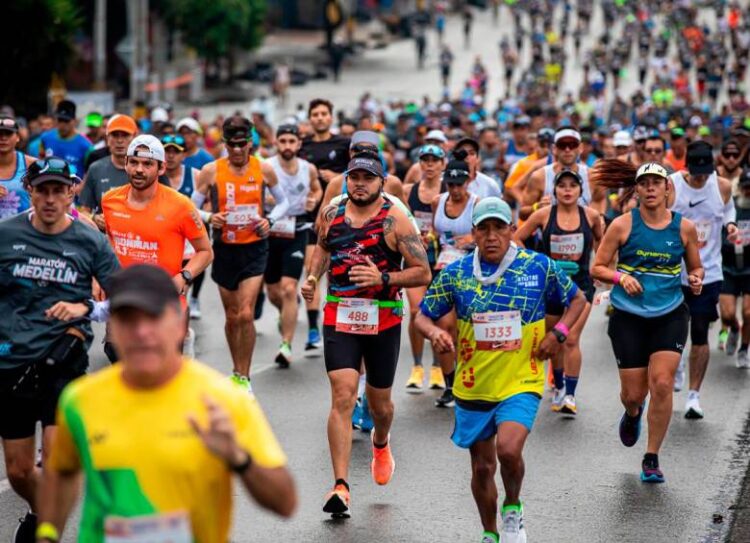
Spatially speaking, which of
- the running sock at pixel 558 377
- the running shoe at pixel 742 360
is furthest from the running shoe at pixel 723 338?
the running sock at pixel 558 377

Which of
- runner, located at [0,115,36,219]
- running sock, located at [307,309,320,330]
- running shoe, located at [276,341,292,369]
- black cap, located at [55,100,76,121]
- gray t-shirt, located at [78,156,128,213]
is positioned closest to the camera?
runner, located at [0,115,36,219]

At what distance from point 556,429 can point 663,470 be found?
134cm

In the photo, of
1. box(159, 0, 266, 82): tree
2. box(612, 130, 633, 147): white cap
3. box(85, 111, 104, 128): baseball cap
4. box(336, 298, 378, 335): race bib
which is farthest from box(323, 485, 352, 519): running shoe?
box(159, 0, 266, 82): tree

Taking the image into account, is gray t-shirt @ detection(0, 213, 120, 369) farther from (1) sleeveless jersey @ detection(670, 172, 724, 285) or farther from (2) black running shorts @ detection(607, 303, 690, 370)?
(1) sleeveless jersey @ detection(670, 172, 724, 285)

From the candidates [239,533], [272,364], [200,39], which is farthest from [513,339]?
[200,39]

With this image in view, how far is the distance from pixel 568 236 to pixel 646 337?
2111 millimetres

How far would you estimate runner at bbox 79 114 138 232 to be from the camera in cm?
1141

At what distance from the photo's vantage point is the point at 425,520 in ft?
28.3

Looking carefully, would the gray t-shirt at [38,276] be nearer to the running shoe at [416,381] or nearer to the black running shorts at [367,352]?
the black running shorts at [367,352]

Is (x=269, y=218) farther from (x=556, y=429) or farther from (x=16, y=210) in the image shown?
(x=556, y=429)

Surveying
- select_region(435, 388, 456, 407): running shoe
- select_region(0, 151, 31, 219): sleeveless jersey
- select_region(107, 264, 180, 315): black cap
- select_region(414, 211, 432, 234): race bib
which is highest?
select_region(107, 264, 180, 315): black cap

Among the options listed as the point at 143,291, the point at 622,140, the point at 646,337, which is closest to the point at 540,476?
the point at 646,337

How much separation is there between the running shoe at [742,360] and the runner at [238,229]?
4.50 meters

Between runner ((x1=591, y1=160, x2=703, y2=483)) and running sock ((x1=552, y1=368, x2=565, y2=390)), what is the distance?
2022 mm
